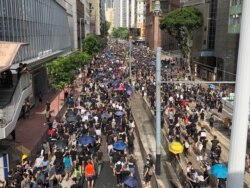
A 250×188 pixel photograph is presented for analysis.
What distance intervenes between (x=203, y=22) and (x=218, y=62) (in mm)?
9740

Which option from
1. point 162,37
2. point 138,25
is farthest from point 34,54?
point 138,25

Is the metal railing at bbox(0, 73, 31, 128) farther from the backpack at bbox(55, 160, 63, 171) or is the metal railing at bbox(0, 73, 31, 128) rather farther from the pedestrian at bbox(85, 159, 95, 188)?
the pedestrian at bbox(85, 159, 95, 188)

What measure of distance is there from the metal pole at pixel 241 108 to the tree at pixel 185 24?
5544 centimetres

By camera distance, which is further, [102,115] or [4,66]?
[102,115]

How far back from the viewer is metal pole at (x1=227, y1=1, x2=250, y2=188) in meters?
6.62

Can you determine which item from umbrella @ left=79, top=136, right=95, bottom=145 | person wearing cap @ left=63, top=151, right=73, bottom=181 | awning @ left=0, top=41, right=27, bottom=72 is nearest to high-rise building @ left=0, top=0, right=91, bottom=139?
awning @ left=0, top=41, right=27, bottom=72

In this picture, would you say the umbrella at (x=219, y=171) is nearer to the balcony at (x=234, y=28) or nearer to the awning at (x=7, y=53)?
the awning at (x=7, y=53)

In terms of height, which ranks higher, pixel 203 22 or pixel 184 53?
pixel 203 22

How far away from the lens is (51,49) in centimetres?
4109

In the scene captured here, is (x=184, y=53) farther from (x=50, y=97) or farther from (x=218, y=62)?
(x=50, y=97)

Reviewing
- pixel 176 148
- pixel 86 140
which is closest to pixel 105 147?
pixel 86 140

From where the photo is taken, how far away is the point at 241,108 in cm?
695

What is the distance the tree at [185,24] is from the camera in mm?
61750

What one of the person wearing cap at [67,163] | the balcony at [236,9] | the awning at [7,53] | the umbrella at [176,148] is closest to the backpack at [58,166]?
the person wearing cap at [67,163]
